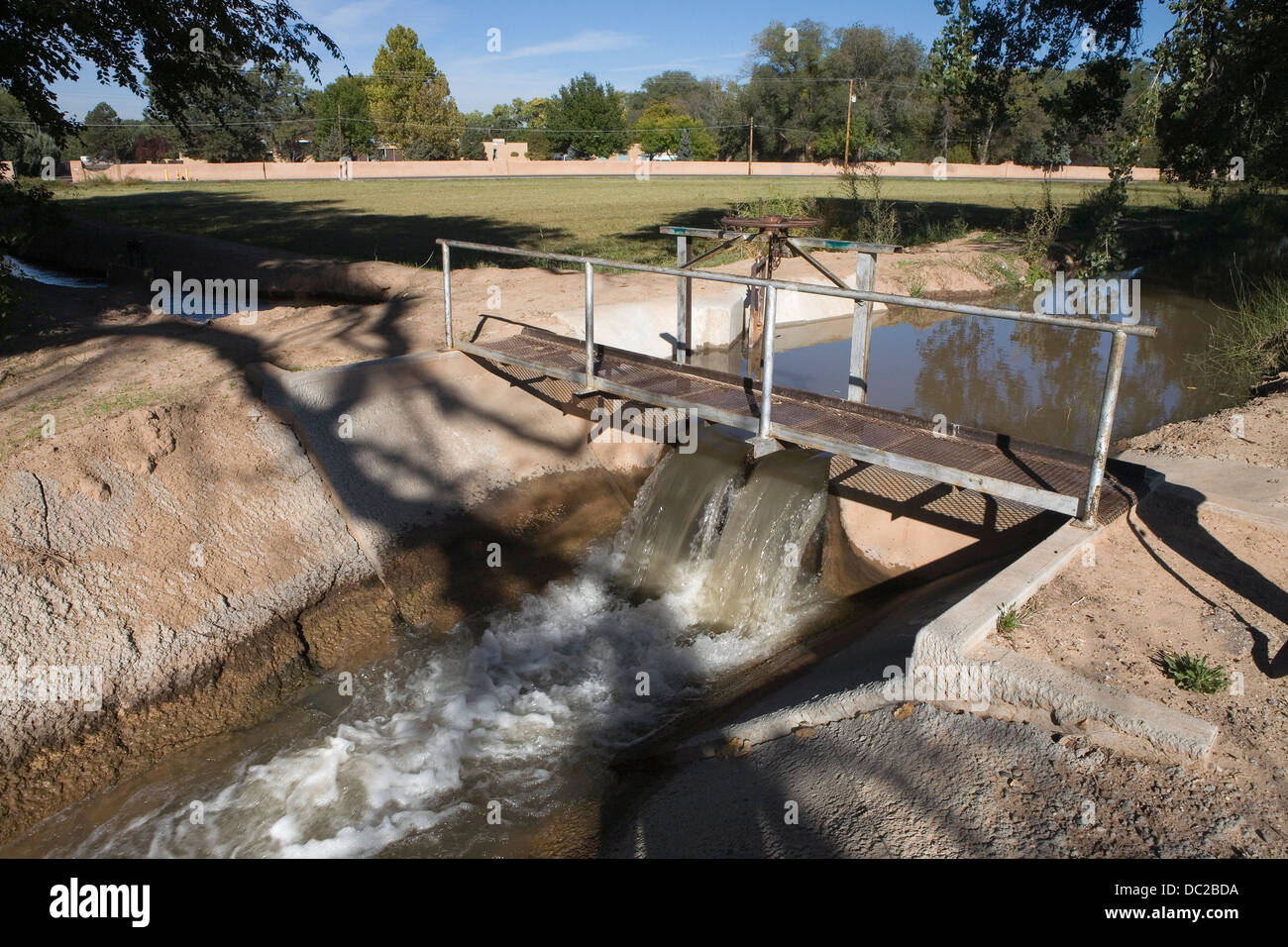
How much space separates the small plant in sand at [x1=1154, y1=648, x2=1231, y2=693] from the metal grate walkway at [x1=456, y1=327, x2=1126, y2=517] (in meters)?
1.38

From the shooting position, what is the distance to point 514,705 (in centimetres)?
615

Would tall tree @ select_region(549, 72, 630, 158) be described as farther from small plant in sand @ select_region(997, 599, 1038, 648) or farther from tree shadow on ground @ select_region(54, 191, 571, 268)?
small plant in sand @ select_region(997, 599, 1038, 648)

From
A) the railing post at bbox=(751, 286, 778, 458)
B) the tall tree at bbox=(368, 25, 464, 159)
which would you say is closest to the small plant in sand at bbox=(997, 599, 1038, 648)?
the railing post at bbox=(751, 286, 778, 458)

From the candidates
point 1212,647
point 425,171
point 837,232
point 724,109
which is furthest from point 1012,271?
point 724,109

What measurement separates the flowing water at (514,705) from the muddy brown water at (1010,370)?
3214mm

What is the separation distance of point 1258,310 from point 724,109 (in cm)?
7078

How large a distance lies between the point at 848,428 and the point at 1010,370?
278 inches

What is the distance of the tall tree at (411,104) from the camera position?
221 ft

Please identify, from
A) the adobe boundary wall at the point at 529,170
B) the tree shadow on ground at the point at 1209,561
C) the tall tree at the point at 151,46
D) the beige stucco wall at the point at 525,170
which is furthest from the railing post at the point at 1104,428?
the beige stucco wall at the point at 525,170

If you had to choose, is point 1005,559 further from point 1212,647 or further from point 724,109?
point 724,109

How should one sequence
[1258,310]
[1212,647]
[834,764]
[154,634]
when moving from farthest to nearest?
[1258,310] < [154,634] < [1212,647] < [834,764]

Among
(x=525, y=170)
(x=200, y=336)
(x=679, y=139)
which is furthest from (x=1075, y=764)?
(x=679, y=139)

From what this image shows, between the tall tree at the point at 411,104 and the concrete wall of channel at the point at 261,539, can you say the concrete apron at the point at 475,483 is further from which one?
the tall tree at the point at 411,104

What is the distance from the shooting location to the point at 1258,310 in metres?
12.0
